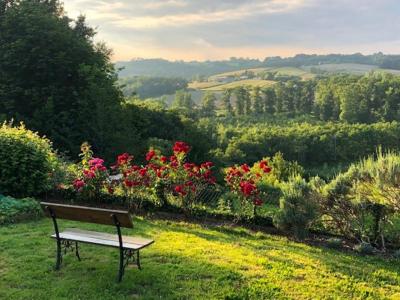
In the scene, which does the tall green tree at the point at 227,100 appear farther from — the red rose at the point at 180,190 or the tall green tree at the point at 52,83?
the red rose at the point at 180,190

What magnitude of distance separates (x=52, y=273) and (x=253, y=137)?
63738 mm

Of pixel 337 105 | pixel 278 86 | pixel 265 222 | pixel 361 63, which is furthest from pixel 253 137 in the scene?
pixel 361 63

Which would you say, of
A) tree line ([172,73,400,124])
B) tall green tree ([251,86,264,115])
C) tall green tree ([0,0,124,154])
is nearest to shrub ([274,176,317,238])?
tall green tree ([0,0,124,154])

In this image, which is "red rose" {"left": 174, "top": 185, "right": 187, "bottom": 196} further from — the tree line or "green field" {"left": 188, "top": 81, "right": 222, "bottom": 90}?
"green field" {"left": 188, "top": 81, "right": 222, "bottom": 90}

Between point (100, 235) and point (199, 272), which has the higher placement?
point (100, 235)

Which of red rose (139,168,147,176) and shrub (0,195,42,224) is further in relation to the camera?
red rose (139,168,147,176)

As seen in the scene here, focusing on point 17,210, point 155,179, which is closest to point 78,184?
point 17,210

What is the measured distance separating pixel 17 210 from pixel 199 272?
4.87 m

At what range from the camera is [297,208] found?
8148mm

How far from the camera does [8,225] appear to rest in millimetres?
8461

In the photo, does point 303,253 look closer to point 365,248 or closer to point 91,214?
point 365,248

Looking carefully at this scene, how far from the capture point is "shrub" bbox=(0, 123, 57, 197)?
10672mm

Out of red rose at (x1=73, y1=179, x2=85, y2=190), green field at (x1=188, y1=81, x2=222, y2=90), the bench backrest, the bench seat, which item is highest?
green field at (x1=188, y1=81, x2=222, y2=90)

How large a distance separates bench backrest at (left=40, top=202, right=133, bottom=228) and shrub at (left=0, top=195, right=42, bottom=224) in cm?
334
